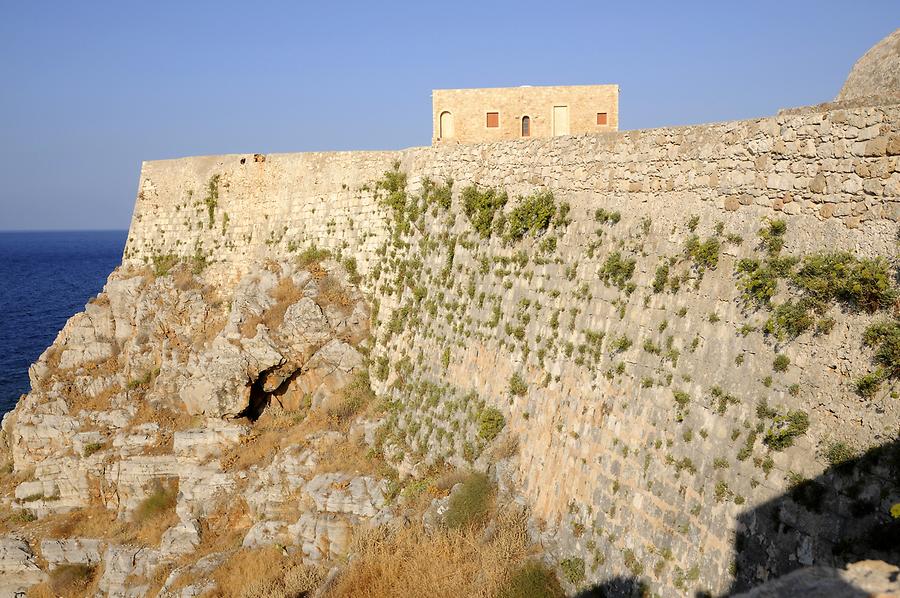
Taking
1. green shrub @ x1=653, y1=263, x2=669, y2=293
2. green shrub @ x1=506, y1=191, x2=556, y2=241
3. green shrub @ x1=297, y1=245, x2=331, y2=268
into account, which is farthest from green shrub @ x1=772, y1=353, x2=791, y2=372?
green shrub @ x1=297, y1=245, x2=331, y2=268

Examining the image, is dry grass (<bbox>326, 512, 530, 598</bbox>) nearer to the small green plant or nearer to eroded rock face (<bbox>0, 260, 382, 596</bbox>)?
eroded rock face (<bbox>0, 260, 382, 596</bbox>)

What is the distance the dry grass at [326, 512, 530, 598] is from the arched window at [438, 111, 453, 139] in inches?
622

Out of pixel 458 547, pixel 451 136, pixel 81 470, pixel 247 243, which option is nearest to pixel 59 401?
pixel 81 470

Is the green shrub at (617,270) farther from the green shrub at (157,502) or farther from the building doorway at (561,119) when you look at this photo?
the green shrub at (157,502)

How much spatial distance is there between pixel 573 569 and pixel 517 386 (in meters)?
4.39

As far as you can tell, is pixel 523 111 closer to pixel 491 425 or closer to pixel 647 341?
pixel 491 425

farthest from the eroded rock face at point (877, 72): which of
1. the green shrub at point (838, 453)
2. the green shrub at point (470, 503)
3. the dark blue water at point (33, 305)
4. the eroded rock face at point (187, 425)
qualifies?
the dark blue water at point (33, 305)

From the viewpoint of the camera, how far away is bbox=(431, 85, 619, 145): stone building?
2564cm

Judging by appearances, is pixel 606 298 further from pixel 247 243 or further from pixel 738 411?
pixel 247 243

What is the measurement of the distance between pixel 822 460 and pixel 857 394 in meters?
0.89

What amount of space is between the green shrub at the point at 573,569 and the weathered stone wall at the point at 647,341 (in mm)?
144

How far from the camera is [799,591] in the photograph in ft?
17.4

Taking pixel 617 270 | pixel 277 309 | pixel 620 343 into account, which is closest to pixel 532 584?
pixel 620 343

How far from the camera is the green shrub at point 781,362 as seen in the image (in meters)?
9.20
